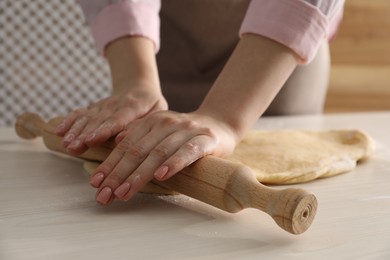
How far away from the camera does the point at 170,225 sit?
1.65ft

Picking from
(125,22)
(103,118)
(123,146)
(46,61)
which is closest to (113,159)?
(123,146)

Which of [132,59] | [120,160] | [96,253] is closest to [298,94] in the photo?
[132,59]

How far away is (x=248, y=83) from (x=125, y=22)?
29cm

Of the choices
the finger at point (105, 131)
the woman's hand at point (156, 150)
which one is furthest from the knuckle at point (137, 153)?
the finger at point (105, 131)

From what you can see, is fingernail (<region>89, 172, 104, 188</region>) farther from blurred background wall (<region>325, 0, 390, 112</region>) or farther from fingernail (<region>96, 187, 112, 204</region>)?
blurred background wall (<region>325, 0, 390, 112</region>)

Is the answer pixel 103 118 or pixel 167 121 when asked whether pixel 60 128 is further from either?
pixel 167 121

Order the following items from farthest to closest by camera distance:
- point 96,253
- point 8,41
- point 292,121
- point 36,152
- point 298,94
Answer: point 8,41 → point 298,94 → point 292,121 → point 36,152 → point 96,253

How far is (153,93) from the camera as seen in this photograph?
2.60ft

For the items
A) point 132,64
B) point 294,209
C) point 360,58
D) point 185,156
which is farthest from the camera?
point 360,58

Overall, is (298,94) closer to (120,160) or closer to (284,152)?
(284,152)

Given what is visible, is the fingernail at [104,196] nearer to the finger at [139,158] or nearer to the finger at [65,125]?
the finger at [139,158]

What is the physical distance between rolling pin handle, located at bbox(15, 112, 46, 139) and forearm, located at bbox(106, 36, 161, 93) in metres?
0.12

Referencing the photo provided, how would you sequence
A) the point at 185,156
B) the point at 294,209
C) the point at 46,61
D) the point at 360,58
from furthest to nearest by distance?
the point at 360,58
the point at 46,61
the point at 185,156
the point at 294,209

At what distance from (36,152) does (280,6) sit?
39 centimetres
